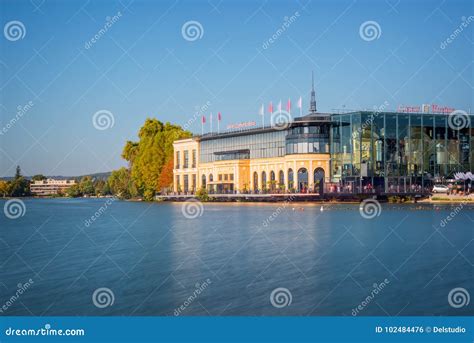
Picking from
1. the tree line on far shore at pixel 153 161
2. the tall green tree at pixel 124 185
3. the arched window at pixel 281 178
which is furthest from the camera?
the tall green tree at pixel 124 185

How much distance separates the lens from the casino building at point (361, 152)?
357 ft

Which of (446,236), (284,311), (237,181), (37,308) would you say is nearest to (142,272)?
(37,308)

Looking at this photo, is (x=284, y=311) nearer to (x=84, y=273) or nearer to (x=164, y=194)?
(x=84, y=273)

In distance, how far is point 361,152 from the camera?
109000 mm

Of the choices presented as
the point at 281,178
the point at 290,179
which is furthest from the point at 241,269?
the point at 281,178

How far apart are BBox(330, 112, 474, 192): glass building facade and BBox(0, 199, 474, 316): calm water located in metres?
49.1

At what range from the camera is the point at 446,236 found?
50.8 meters

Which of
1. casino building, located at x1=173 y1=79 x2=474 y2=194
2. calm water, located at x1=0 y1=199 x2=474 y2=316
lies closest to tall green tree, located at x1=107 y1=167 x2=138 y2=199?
casino building, located at x1=173 y1=79 x2=474 y2=194

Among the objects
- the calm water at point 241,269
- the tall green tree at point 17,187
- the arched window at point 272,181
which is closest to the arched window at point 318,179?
the arched window at point 272,181

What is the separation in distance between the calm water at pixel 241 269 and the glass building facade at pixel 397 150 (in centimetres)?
4906

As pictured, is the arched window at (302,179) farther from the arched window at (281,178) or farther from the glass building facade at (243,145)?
the glass building facade at (243,145)

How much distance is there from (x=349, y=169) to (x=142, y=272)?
80.3 m

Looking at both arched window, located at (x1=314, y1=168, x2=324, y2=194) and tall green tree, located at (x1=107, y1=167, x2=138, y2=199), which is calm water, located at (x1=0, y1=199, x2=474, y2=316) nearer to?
arched window, located at (x1=314, y1=168, x2=324, y2=194)

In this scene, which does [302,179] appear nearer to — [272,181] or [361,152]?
[272,181]
